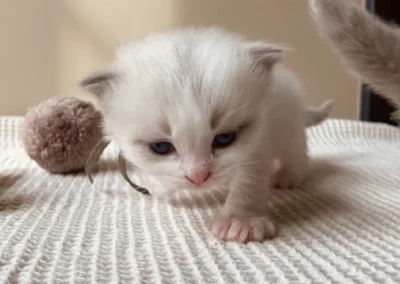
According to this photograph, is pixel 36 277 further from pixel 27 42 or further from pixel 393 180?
pixel 27 42

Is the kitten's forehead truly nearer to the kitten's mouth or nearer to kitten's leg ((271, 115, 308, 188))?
the kitten's mouth

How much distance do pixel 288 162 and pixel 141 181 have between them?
31cm

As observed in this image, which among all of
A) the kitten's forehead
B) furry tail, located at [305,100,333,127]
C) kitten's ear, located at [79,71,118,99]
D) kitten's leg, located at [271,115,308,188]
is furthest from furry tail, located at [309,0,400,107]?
furry tail, located at [305,100,333,127]

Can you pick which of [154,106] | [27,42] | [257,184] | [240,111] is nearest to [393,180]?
[257,184]

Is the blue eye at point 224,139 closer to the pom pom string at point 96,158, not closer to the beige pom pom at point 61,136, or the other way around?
the pom pom string at point 96,158

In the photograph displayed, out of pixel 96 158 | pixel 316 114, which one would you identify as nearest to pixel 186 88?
pixel 96 158

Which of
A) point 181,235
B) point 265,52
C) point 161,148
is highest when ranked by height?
point 265,52

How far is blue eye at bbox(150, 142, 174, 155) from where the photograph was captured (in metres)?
0.78

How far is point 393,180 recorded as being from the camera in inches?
45.0

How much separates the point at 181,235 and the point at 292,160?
42 centimetres

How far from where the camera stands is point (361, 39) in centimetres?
62

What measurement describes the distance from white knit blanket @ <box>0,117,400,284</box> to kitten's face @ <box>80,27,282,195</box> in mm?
108

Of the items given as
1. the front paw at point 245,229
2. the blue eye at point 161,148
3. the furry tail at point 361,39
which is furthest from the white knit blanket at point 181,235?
the furry tail at point 361,39

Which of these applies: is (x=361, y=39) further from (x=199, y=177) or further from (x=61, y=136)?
(x=61, y=136)
